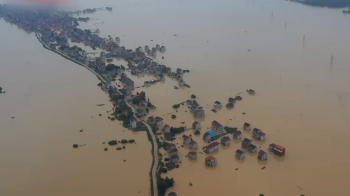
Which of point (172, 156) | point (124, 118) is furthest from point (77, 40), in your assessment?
point (172, 156)

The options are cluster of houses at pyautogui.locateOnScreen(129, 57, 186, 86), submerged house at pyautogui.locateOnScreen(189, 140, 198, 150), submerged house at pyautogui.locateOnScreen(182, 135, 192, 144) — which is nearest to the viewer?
submerged house at pyautogui.locateOnScreen(189, 140, 198, 150)

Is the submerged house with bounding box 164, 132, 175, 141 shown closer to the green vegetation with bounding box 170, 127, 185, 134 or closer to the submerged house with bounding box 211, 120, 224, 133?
the green vegetation with bounding box 170, 127, 185, 134

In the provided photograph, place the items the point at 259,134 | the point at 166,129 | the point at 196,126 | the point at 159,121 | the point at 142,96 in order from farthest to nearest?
the point at 142,96 → the point at 159,121 → the point at 196,126 → the point at 166,129 → the point at 259,134

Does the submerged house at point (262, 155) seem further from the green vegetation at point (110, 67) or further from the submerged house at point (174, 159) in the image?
the green vegetation at point (110, 67)

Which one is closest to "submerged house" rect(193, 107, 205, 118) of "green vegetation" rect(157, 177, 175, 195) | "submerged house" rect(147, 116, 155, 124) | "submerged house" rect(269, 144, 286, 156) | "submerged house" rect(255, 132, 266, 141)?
"submerged house" rect(147, 116, 155, 124)

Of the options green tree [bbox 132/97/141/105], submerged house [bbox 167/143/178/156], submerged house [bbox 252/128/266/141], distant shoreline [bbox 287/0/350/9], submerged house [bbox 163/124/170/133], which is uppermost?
distant shoreline [bbox 287/0/350/9]

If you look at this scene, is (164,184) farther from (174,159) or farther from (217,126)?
(217,126)

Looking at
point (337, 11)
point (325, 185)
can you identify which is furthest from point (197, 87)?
point (337, 11)
